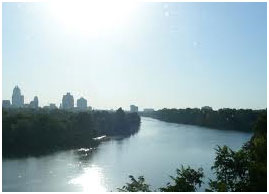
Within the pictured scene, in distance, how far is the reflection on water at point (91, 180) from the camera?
14227 millimetres

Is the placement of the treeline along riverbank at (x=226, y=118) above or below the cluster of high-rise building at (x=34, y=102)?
below

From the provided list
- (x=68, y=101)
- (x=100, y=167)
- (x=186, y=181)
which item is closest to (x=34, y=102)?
(x=68, y=101)

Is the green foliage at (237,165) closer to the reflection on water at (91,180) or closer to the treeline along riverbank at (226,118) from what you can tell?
the reflection on water at (91,180)

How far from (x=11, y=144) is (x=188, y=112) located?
128ft

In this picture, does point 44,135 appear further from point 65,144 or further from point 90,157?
point 90,157

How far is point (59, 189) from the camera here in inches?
558

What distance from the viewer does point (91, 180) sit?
50.4ft

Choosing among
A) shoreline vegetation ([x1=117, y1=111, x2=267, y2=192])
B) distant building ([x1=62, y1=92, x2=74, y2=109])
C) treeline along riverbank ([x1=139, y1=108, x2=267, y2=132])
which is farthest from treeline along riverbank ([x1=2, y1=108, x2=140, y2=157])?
distant building ([x1=62, y1=92, x2=74, y2=109])

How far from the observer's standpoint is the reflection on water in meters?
14.2

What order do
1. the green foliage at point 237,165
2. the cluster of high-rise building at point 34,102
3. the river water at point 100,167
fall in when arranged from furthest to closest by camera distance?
1. the cluster of high-rise building at point 34,102
2. the river water at point 100,167
3. the green foliage at point 237,165

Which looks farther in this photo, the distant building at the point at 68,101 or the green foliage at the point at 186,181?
the distant building at the point at 68,101

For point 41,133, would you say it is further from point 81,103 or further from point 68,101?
point 81,103

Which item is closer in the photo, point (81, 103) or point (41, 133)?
point (41, 133)

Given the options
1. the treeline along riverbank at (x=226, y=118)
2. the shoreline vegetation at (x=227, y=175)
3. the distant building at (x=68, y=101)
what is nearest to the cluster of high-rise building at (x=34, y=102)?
the distant building at (x=68, y=101)
